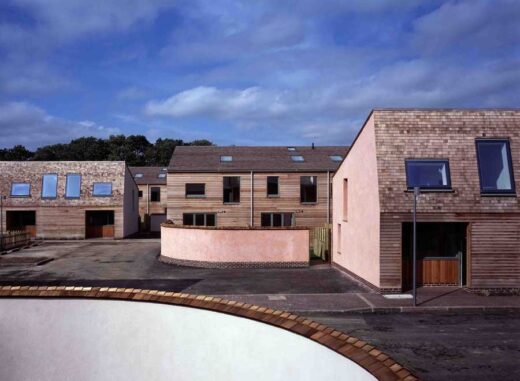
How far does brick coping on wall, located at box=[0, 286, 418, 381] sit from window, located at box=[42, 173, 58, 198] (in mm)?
36191

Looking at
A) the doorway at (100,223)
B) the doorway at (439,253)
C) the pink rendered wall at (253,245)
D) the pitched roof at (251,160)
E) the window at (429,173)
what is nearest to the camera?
the window at (429,173)

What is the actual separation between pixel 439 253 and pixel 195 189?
66.4 ft

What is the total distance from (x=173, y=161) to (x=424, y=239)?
21.8 m

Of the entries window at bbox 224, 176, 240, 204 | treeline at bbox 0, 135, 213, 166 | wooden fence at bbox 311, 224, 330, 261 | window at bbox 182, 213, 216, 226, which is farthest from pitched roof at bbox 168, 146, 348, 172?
treeline at bbox 0, 135, 213, 166

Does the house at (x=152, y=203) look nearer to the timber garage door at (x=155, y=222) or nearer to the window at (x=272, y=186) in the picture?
the timber garage door at (x=155, y=222)

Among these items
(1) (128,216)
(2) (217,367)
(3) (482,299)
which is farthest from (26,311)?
(1) (128,216)

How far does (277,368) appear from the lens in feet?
19.1

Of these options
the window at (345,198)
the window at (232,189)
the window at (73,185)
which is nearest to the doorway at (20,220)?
the window at (73,185)

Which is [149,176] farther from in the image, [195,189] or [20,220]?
[195,189]

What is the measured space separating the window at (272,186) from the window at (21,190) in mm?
19639

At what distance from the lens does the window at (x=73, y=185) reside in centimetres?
4072

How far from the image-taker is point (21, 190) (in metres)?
40.7

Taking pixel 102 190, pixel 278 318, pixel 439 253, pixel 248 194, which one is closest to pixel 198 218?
pixel 248 194

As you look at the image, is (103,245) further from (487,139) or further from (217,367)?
(217,367)
